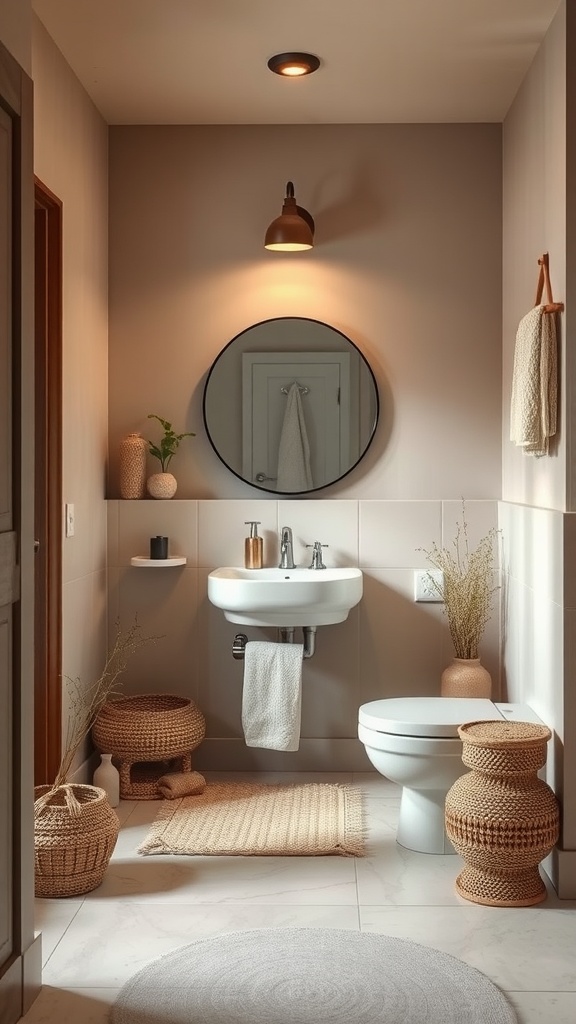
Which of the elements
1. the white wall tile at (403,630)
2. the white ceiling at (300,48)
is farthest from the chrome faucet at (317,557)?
the white ceiling at (300,48)

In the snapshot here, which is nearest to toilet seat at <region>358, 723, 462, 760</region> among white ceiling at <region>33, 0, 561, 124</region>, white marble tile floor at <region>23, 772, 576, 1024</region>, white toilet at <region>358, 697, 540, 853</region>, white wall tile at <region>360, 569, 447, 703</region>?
→ white toilet at <region>358, 697, 540, 853</region>

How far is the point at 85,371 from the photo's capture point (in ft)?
12.9

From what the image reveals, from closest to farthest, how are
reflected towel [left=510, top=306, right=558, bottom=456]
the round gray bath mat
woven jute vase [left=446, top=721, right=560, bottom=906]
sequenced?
the round gray bath mat, woven jute vase [left=446, top=721, right=560, bottom=906], reflected towel [left=510, top=306, right=558, bottom=456]

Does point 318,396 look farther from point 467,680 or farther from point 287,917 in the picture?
point 287,917

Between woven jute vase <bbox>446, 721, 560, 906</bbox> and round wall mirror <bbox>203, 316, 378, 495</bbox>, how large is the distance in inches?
59.1

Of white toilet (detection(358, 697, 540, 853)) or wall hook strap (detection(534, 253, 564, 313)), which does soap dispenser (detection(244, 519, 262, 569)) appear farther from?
wall hook strap (detection(534, 253, 564, 313))

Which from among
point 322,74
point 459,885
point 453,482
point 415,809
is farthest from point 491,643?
point 322,74

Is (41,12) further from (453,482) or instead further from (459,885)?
(459,885)

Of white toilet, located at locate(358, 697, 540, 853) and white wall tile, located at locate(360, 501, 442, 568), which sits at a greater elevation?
white wall tile, located at locate(360, 501, 442, 568)

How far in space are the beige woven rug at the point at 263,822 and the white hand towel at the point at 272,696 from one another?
8.0 inches

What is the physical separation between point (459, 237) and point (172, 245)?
43.9 inches

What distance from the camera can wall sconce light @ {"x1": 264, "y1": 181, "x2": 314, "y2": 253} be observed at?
3965mm

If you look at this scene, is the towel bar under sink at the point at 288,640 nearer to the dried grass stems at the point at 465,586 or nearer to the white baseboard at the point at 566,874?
the dried grass stems at the point at 465,586

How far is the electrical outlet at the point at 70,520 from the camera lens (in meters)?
3.66
